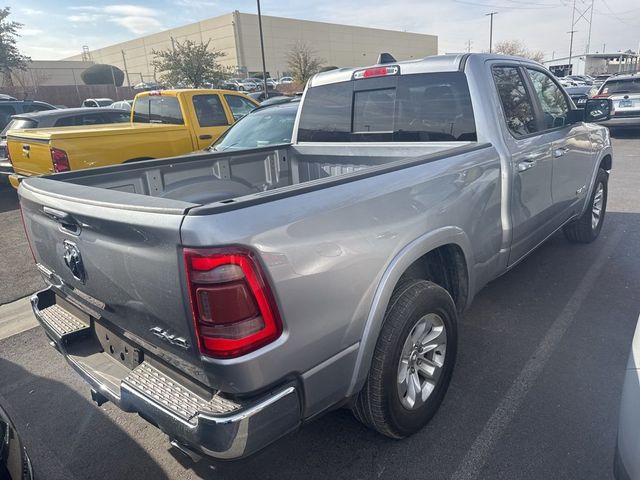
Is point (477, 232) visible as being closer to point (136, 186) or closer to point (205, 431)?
point (205, 431)

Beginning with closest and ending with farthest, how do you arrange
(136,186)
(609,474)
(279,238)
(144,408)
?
1. (279,238)
2. (144,408)
3. (609,474)
4. (136,186)

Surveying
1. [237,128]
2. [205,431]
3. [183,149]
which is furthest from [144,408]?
[183,149]

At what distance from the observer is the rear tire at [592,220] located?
496 centimetres

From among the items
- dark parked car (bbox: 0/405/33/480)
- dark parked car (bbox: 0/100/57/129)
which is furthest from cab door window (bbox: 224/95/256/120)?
dark parked car (bbox: 0/405/33/480)

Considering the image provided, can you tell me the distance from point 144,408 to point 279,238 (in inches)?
34.3

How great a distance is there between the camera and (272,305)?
163 cm

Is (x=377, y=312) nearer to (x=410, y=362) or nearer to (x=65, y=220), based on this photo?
(x=410, y=362)

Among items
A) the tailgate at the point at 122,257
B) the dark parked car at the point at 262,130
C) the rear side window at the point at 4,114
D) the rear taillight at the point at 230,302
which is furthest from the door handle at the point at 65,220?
the rear side window at the point at 4,114

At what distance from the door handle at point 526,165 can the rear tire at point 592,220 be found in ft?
6.21

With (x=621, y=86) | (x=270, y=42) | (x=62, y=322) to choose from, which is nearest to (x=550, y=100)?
(x=62, y=322)

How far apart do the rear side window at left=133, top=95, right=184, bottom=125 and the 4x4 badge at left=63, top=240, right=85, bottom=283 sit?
6165 millimetres

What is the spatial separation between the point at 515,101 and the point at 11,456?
361cm

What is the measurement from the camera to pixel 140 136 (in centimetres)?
702

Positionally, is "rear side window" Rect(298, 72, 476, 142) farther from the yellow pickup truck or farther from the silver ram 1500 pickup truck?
the yellow pickup truck
